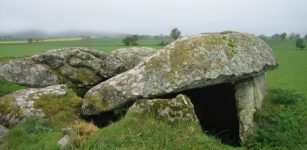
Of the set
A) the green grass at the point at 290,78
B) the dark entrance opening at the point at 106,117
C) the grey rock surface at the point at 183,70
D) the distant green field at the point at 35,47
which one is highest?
the grey rock surface at the point at 183,70

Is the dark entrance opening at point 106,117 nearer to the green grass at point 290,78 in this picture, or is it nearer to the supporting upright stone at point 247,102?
the supporting upright stone at point 247,102

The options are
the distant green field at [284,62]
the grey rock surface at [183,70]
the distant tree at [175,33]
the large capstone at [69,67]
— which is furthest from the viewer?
the distant tree at [175,33]

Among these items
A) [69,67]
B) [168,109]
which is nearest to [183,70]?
[168,109]

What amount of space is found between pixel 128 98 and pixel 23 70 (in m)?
5.31

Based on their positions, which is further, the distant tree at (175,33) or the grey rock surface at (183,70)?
the distant tree at (175,33)

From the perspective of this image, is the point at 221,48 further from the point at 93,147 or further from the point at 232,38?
the point at 93,147

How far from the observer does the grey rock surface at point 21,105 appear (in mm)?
9027

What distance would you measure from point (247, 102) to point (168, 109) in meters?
3.90

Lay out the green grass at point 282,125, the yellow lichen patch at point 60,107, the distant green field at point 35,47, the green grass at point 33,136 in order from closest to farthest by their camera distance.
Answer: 1. the green grass at point 33,136
2. the yellow lichen patch at point 60,107
3. the green grass at point 282,125
4. the distant green field at point 35,47

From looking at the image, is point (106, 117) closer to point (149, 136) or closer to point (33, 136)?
point (33, 136)

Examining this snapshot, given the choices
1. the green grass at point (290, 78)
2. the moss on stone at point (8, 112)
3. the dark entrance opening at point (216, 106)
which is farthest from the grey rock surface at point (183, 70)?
the green grass at point (290, 78)

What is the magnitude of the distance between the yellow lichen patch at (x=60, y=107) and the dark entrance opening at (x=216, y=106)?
429 centimetres

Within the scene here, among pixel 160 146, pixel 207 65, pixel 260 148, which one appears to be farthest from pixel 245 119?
pixel 160 146

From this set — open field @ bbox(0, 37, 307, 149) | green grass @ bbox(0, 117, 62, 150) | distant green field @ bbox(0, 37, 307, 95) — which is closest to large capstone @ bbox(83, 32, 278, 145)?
open field @ bbox(0, 37, 307, 149)
